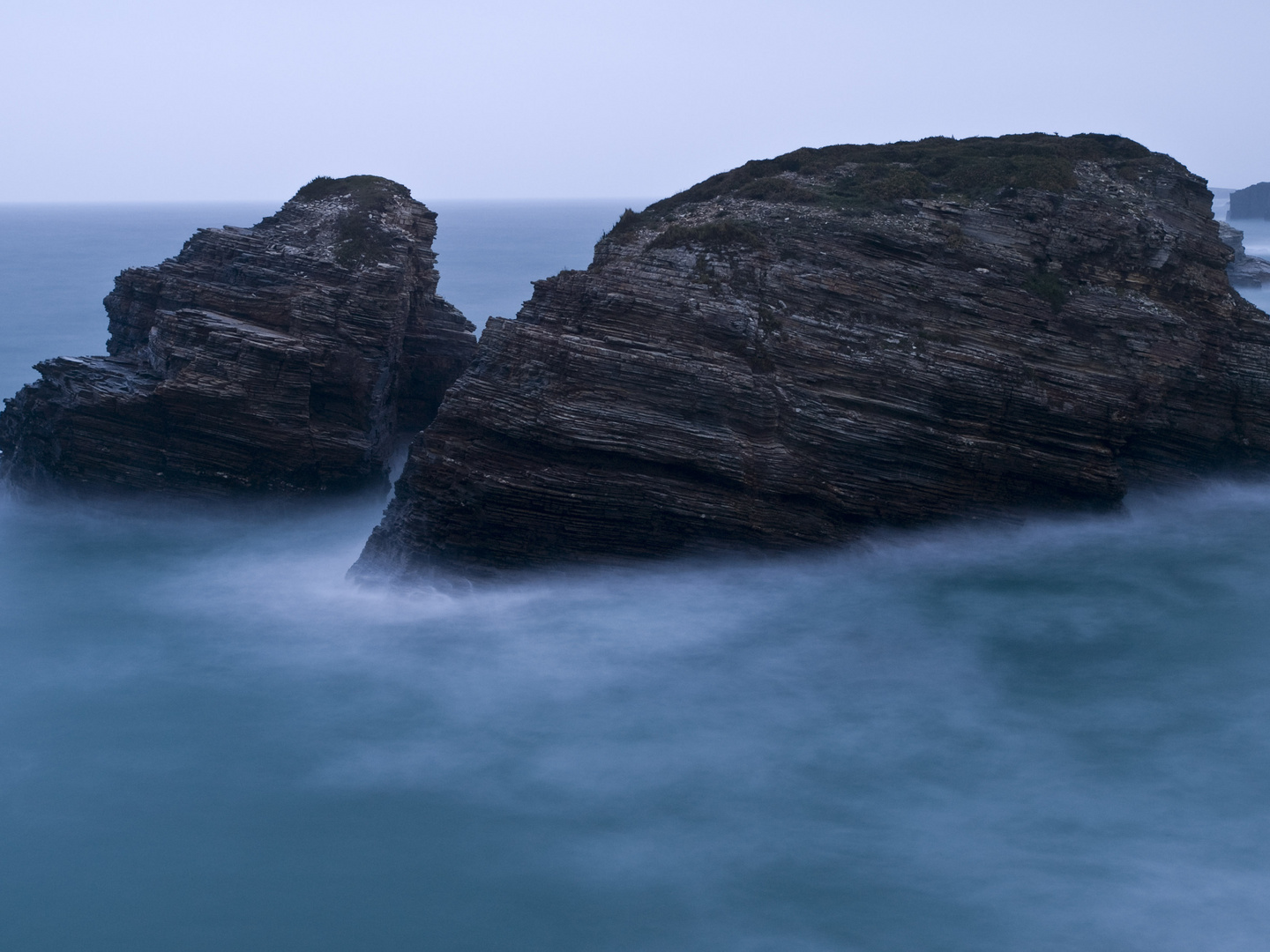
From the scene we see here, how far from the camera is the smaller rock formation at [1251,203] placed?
162 m

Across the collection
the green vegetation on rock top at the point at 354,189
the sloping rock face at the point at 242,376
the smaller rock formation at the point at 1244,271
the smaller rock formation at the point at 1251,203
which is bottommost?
the sloping rock face at the point at 242,376

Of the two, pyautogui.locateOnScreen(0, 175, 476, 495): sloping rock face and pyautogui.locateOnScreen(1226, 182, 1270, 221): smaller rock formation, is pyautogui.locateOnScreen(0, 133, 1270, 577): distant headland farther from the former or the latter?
pyautogui.locateOnScreen(1226, 182, 1270, 221): smaller rock formation

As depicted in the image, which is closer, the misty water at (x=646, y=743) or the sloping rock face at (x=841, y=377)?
the misty water at (x=646, y=743)

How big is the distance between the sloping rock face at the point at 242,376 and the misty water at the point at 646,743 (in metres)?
1.47

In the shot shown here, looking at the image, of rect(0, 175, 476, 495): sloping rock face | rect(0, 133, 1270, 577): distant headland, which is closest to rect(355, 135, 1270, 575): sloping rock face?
rect(0, 133, 1270, 577): distant headland

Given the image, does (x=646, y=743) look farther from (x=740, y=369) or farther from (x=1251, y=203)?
(x=1251, y=203)

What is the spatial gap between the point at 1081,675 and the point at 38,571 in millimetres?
24857

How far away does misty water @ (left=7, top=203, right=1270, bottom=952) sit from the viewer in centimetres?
1478

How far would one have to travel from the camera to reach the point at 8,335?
2030 inches

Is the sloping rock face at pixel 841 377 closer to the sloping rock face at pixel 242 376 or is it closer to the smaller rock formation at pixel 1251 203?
the sloping rock face at pixel 242 376

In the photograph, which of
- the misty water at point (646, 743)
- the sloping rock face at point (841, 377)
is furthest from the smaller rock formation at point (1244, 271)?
the misty water at point (646, 743)

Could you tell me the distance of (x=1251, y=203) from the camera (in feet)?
545

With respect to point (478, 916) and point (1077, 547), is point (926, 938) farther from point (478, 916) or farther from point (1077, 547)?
point (1077, 547)

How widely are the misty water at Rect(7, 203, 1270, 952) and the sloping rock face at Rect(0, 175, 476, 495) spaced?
1.47 meters
